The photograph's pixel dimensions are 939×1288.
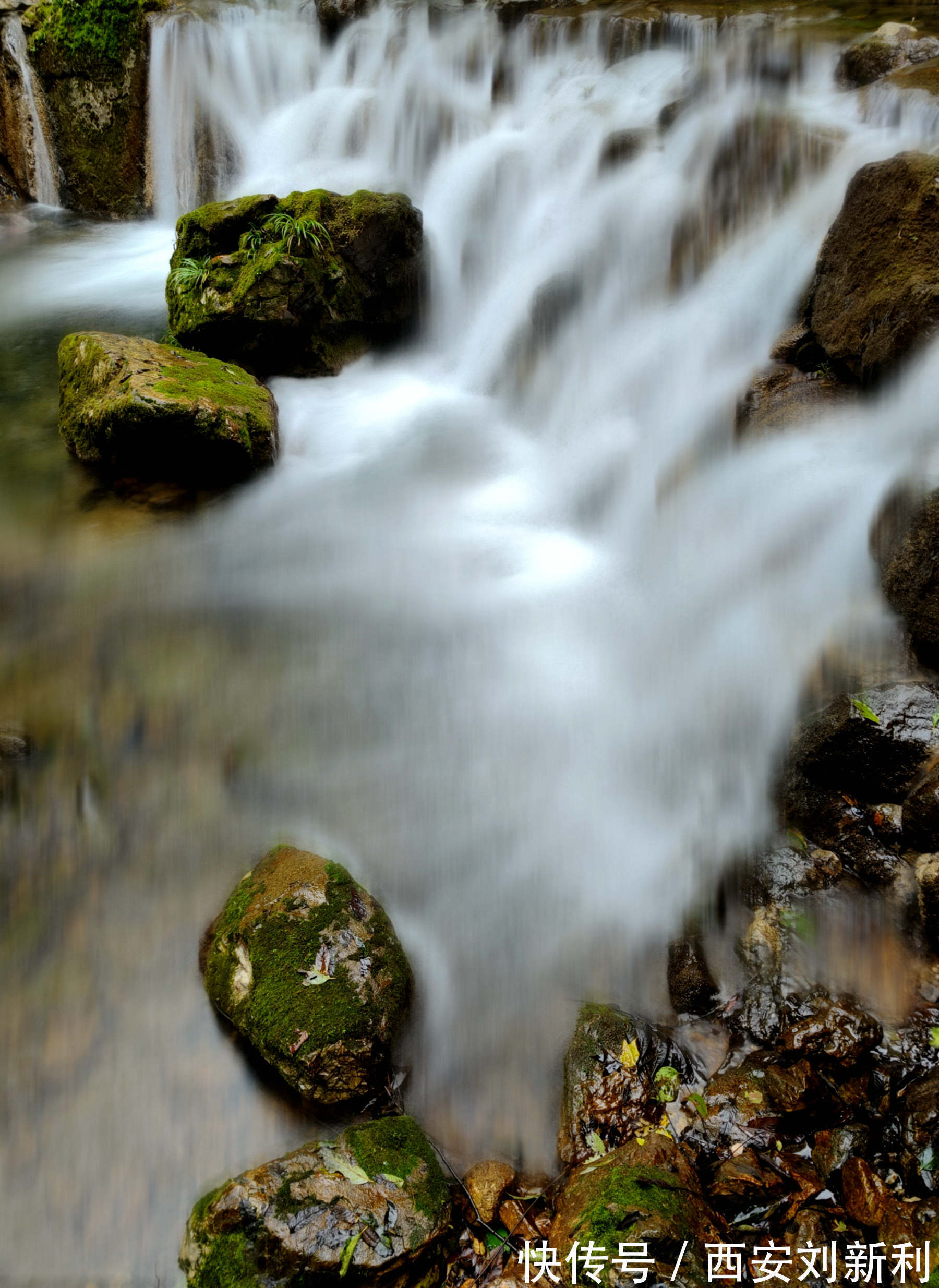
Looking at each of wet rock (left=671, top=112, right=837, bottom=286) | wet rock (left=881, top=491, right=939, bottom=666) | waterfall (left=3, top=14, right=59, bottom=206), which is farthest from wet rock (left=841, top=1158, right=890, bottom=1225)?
waterfall (left=3, top=14, right=59, bottom=206)

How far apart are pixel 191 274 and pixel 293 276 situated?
88 cm

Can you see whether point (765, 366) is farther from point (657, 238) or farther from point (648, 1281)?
point (648, 1281)

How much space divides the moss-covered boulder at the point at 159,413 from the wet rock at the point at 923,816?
4637mm

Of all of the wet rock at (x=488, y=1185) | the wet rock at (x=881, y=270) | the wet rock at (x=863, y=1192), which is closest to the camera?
the wet rock at (x=863, y=1192)

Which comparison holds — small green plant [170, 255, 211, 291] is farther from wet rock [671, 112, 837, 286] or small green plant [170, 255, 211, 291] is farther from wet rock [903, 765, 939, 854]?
wet rock [903, 765, 939, 854]

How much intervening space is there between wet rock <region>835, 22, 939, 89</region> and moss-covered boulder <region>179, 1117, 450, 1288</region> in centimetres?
822

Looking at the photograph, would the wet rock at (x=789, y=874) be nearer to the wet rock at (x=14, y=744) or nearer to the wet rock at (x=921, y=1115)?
the wet rock at (x=921, y=1115)

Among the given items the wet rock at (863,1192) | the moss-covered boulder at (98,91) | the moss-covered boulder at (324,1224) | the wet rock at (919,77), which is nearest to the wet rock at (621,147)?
the wet rock at (919,77)

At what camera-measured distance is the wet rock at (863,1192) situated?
2.34 metres

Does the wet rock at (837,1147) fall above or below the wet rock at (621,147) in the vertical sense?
below

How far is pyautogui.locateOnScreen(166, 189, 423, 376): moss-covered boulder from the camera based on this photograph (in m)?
6.82

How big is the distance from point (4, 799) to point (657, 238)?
5970 mm

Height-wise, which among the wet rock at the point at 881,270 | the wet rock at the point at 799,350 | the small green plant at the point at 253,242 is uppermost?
the small green plant at the point at 253,242

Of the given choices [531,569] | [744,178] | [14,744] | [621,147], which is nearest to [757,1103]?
[531,569]
